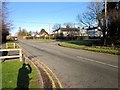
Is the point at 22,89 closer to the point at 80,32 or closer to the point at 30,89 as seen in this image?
the point at 30,89

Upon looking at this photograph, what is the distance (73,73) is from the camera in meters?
11.4

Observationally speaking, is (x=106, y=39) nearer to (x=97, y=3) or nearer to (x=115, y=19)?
(x=115, y=19)

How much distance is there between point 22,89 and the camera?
7.95m

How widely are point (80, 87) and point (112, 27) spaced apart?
2541 cm

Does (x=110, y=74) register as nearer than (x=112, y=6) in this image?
Yes

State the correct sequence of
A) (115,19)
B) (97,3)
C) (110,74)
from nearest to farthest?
(110,74) < (115,19) < (97,3)

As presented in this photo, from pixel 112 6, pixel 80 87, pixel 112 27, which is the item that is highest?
pixel 112 6

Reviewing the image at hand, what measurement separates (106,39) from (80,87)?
78.7ft

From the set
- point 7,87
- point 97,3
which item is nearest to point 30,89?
point 7,87

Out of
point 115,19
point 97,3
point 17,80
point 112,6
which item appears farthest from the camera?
point 97,3

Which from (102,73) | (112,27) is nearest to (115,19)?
(112,27)

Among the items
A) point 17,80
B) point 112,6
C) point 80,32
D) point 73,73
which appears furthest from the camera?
point 80,32

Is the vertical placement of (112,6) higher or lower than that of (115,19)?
higher

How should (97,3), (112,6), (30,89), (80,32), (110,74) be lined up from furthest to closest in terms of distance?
1. (80,32)
2. (97,3)
3. (112,6)
4. (110,74)
5. (30,89)
